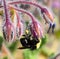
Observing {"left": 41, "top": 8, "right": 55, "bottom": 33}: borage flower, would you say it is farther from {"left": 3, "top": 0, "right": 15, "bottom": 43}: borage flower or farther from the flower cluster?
{"left": 3, "top": 0, "right": 15, "bottom": 43}: borage flower

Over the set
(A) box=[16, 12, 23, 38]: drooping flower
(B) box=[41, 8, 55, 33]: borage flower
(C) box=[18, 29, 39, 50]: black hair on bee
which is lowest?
(C) box=[18, 29, 39, 50]: black hair on bee

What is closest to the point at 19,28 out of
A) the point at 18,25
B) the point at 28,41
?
the point at 18,25

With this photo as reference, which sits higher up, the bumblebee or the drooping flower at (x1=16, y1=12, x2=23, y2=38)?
the drooping flower at (x1=16, y1=12, x2=23, y2=38)

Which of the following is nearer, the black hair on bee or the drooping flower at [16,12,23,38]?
the drooping flower at [16,12,23,38]

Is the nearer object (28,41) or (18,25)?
(18,25)

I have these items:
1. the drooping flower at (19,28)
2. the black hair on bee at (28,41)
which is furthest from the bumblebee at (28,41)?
the drooping flower at (19,28)

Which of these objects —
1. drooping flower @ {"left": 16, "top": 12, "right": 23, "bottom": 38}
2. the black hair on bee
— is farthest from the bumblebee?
drooping flower @ {"left": 16, "top": 12, "right": 23, "bottom": 38}

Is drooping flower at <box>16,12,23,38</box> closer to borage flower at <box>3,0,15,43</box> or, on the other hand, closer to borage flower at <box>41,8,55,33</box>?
borage flower at <box>3,0,15,43</box>

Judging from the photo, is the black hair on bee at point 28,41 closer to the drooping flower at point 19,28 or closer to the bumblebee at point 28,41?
the bumblebee at point 28,41

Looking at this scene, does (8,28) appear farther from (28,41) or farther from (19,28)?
(28,41)

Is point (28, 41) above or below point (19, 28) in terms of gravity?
below

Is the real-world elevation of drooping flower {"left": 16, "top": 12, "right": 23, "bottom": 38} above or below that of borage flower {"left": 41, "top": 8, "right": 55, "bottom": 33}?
below

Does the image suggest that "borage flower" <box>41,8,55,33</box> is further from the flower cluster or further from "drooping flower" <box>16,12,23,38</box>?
"drooping flower" <box>16,12,23,38</box>
